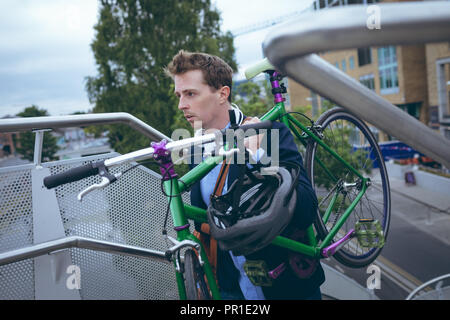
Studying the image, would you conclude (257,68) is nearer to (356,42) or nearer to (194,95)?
(194,95)

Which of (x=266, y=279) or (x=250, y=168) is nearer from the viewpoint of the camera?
(x=250, y=168)

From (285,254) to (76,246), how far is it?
3.28 feet

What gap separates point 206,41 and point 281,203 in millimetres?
13712

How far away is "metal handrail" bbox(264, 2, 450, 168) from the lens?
597 mm

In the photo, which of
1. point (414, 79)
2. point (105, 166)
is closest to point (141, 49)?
point (105, 166)

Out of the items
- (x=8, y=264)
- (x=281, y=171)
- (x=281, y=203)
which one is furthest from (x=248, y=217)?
(x=8, y=264)

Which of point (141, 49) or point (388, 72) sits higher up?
point (141, 49)

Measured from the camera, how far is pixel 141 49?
47.3 ft

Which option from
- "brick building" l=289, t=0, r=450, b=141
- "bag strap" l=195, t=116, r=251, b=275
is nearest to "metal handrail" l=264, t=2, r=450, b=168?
"bag strap" l=195, t=116, r=251, b=275

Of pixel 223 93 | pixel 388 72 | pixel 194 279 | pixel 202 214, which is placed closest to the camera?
pixel 194 279

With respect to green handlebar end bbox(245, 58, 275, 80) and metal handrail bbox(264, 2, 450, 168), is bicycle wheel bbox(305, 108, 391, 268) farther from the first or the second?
metal handrail bbox(264, 2, 450, 168)

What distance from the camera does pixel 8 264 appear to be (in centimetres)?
165

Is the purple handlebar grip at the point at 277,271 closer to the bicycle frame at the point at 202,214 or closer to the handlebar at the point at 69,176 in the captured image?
the bicycle frame at the point at 202,214
